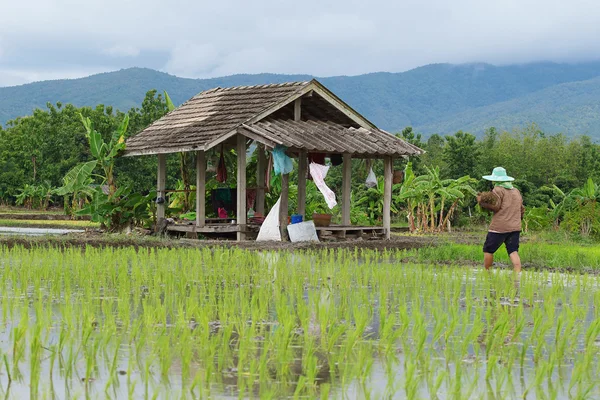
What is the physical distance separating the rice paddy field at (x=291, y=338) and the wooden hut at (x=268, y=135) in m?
5.88

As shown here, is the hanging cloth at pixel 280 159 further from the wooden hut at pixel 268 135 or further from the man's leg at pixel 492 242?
the man's leg at pixel 492 242

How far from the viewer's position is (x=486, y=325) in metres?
6.77

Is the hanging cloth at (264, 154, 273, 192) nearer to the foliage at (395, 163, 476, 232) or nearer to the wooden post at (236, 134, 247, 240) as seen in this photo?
the wooden post at (236, 134, 247, 240)

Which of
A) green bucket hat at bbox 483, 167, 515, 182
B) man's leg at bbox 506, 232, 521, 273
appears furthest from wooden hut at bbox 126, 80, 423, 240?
man's leg at bbox 506, 232, 521, 273

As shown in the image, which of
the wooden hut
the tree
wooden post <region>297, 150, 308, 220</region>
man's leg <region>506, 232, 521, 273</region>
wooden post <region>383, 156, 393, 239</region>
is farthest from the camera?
the tree

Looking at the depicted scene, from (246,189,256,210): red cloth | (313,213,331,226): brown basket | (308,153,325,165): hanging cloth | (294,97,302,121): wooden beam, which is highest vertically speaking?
(294,97,302,121): wooden beam

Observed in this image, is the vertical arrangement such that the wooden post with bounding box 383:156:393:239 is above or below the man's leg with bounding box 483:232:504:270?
above

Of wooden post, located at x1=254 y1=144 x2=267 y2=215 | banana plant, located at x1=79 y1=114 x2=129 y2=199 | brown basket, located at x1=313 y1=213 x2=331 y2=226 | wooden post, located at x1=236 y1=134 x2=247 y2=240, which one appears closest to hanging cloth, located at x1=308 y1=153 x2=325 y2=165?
brown basket, located at x1=313 y1=213 x2=331 y2=226

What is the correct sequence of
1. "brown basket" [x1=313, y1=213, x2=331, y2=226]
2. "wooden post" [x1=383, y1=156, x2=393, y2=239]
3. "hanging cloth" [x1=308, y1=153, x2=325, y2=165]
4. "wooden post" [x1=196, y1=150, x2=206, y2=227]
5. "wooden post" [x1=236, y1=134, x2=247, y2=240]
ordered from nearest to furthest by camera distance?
"wooden post" [x1=236, y1=134, x2=247, y2=240] < "wooden post" [x1=196, y1=150, x2=206, y2=227] < "brown basket" [x1=313, y1=213, x2=331, y2=226] < "hanging cloth" [x1=308, y1=153, x2=325, y2=165] < "wooden post" [x1=383, y1=156, x2=393, y2=239]

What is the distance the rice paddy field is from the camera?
4652mm

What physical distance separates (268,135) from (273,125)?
86cm

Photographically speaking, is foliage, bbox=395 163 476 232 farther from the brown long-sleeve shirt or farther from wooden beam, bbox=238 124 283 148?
the brown long-sleeve shirt

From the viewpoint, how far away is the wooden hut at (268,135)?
51.5ft

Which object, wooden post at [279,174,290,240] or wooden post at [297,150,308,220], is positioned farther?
wooden post at [297,150,308,220]
